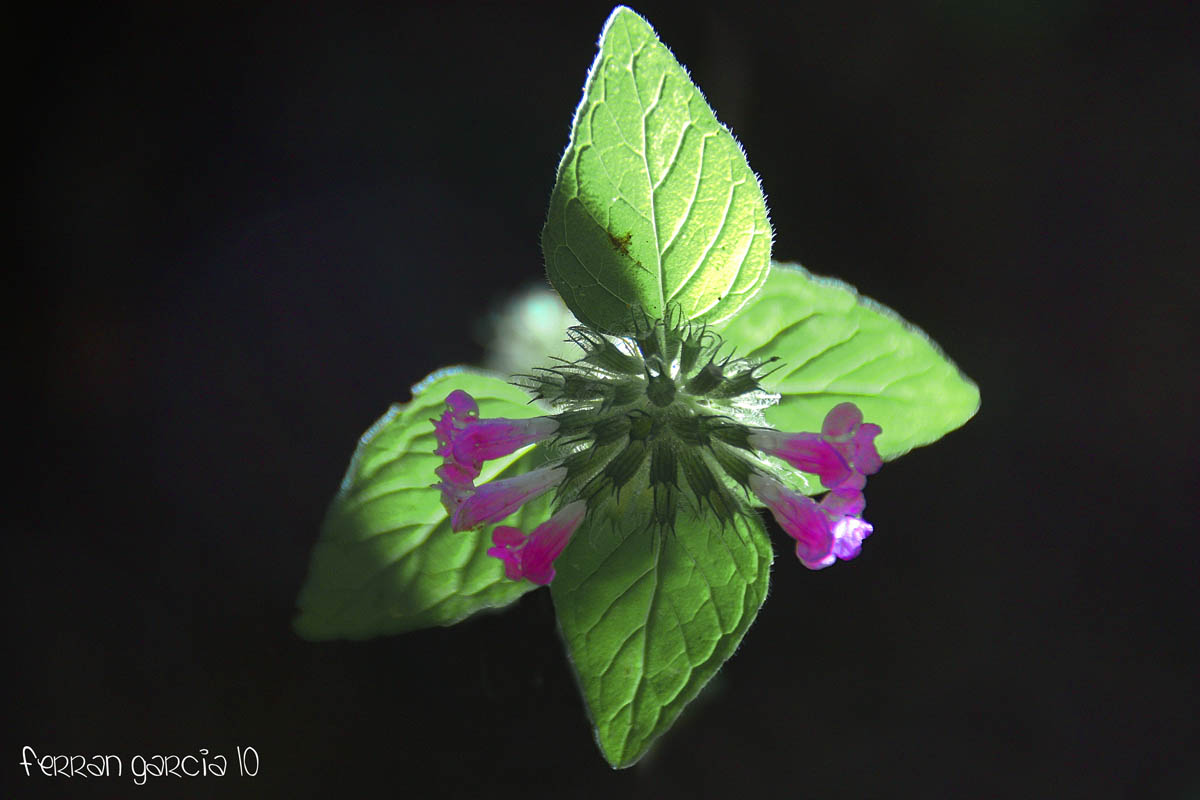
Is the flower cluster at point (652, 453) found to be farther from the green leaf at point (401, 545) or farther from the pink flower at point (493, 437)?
the green leaf at point (401, 545)

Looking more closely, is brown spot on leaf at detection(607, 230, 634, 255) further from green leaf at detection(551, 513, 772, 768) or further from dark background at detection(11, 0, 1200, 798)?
dark background at detection(11, 0, 1200, 798)

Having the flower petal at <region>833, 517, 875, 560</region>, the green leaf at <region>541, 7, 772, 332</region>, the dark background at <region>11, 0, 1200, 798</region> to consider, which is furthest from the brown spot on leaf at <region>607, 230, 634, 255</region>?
the dark background at <region>11, 0, 1200, 798</region>

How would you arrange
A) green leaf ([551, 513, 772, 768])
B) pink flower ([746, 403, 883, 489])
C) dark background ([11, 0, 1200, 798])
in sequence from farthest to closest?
1. dark background ([11, 0, 1200, 798])
2. green leaf ([551, 513, 772, 768])
3. pink flower ([746, 403, 883, 489])

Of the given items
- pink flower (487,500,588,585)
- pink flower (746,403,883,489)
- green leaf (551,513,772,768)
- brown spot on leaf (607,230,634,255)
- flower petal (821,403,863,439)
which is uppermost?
brown spot on leaf (607,230,634,255)

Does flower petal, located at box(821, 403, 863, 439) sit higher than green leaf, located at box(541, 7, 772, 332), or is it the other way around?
green leaf, located at box(541, 7, 772, 332)

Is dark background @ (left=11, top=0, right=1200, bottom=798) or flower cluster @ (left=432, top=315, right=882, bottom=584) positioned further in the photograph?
dark background @ (left=11, top=0, right=1200, bottom=798)

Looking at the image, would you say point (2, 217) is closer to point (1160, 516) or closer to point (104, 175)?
point (104, 175)

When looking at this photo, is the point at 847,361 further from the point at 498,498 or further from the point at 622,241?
the point at 498,498
